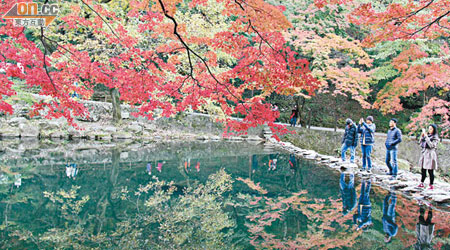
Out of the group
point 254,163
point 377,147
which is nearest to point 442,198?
point 254,163

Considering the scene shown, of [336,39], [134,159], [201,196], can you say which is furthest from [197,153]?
[336,39]

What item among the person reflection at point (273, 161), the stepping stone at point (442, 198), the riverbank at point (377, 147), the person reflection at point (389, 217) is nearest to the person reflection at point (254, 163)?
the person reflection at point (273, 161)

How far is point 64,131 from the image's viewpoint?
1166 centimetres

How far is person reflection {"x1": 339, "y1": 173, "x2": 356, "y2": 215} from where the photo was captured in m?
4.15

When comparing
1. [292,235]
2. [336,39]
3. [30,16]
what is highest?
[336,39]

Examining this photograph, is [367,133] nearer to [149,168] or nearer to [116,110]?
[149,168]

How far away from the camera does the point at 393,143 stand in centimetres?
554

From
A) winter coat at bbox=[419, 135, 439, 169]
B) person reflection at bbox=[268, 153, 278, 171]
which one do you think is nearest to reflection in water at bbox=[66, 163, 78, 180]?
person reflection at bbox=[268, 153, 278, 171]

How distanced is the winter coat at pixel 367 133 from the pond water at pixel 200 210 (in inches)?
34.2

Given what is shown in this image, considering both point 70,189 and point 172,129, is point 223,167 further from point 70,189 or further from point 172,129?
point 172,129

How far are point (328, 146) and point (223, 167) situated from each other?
20.6 ft

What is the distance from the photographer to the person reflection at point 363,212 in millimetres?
3500

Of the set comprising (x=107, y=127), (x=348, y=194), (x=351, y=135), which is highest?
(x=351, y=135)

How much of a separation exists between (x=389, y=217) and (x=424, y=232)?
0.50 metres
